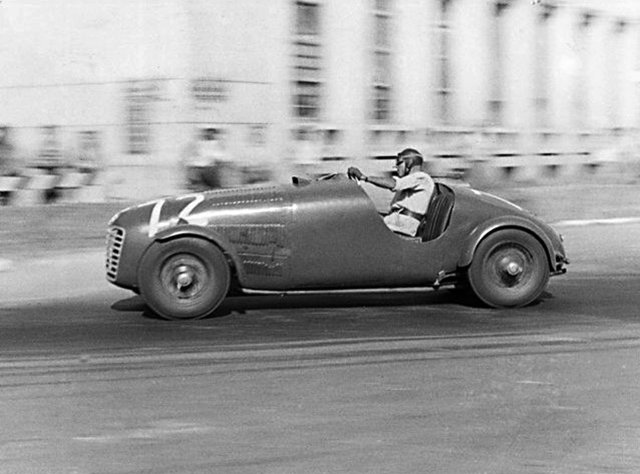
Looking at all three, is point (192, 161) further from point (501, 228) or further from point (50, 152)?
point (501, 228)

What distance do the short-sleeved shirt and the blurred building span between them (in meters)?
6.95

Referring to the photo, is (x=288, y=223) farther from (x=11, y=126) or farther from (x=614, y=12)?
(x=614, y=12)

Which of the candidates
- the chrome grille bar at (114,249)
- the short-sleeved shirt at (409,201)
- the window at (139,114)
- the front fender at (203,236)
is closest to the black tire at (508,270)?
the short-sleeved shirt at (409,201)

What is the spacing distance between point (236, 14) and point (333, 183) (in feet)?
24.8

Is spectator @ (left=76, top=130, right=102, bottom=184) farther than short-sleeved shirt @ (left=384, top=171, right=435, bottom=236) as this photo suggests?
Yes

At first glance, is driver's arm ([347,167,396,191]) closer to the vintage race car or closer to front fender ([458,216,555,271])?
the vintage race car

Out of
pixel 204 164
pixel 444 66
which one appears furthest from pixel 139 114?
pixel 444 66

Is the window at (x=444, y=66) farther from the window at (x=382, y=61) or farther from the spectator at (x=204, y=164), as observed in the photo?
the spectator at (x=204, y=164)

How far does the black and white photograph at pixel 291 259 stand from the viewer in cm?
619

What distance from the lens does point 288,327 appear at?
9.26m

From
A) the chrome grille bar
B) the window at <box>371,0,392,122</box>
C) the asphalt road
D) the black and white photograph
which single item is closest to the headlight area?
the black and white photograph

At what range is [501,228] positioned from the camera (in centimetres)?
975

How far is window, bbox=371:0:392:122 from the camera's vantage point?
19.3m

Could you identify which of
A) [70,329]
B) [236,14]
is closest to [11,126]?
[236,14]
